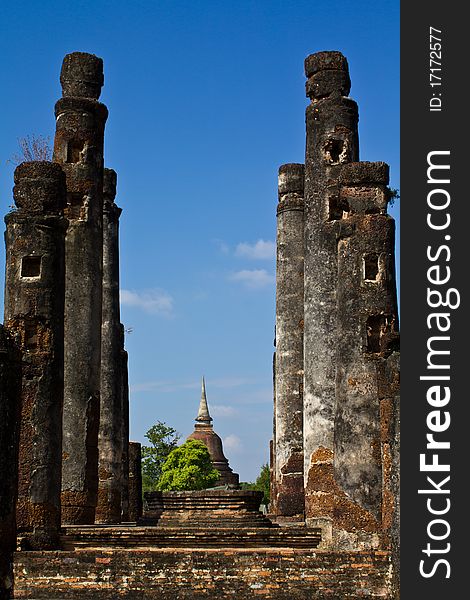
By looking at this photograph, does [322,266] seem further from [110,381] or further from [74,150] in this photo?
[110,381]

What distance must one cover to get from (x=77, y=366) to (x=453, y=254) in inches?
332

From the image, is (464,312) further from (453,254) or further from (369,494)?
(369,494)

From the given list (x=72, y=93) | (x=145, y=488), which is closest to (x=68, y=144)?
(x=72, y=93)

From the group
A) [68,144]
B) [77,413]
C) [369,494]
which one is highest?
[68,144]

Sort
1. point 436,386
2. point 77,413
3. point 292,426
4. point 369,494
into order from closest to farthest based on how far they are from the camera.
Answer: point 436,386, point 369,494, point 77,413, point 292,426

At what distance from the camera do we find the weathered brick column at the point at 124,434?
2014cm

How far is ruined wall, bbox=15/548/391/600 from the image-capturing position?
40.1ft

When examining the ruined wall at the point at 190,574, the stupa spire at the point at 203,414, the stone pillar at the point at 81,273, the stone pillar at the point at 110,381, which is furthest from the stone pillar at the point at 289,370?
the stupa spire at the point at 203,414

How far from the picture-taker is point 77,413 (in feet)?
53.4

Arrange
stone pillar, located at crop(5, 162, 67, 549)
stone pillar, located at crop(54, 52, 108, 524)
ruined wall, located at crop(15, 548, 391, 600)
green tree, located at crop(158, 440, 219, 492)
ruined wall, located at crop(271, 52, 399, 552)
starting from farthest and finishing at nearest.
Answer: green tree, located at crop(158, 440, 219, 492) → stone pillar, located at crop(54, 52, 108, 524) → ruined wall, located at crop(271, 52, 399, 552) → stone pillar, located at crop(5, 162, 67, 549) → ruined wall, located at crop(15, 548, 391, 600)

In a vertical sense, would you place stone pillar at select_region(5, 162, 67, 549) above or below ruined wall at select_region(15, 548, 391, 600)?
above

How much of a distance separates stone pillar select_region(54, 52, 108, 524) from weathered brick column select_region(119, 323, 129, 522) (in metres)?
3.77

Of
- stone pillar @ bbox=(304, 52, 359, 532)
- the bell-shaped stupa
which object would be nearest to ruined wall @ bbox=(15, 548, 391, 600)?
stone pillar @ bbox=(304, 52, 359, 532)

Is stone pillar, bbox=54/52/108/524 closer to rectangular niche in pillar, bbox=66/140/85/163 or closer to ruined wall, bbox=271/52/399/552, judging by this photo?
rectangular niche in pillar, bbox=66/140/85/163
